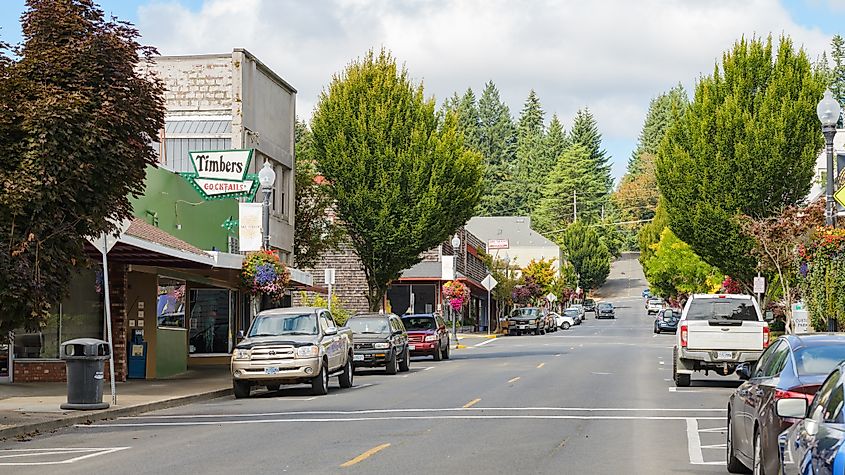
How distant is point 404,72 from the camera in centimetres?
4316

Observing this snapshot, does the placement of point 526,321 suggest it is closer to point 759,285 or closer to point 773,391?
point 759,285

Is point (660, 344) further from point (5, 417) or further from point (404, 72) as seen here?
point (5, 417)

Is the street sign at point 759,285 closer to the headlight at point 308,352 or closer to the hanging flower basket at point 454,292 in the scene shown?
the hanging flower basket at point 454,292

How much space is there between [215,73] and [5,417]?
66.8 feet

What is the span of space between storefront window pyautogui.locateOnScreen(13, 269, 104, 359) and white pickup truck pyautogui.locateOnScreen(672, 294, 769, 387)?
1344 centimetres

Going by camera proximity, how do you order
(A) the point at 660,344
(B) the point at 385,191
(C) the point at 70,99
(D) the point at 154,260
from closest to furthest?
(C) the point at 70,99, (D) the point at 154,260, (B) the point at 385,191, (A) the point at 660,344

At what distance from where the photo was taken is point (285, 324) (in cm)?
2509

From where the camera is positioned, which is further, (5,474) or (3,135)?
(3,135)

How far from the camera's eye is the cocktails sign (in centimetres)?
3203

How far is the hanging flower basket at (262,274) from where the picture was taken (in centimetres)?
2973

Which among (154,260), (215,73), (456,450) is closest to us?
(456,450)

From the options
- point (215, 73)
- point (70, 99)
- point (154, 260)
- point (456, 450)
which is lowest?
point (456, 450)

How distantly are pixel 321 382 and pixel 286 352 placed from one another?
0.99m

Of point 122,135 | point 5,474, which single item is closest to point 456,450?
point 5,474
